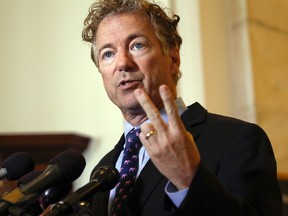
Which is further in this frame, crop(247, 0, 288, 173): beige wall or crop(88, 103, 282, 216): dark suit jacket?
crop(247, 0, 288, 173): beige wall

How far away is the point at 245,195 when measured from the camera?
1513 millimetres

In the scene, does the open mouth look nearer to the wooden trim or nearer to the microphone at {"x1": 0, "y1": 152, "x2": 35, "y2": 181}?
the microphone at {"x1": 0, "y1": 152, "x2": 35, "y2": 181}

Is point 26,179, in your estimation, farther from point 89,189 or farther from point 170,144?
point 170,144

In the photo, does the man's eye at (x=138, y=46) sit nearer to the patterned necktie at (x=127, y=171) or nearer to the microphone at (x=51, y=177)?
the patterned necktie at (x=127, y=171)

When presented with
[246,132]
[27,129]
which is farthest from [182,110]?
[27,129]

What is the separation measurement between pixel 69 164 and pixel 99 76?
2.55 meters

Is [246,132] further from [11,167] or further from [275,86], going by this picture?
[275,86]

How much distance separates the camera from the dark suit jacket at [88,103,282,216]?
4.31ft

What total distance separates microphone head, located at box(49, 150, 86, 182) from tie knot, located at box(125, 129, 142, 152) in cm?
35

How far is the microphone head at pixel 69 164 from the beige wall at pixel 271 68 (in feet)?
7.66

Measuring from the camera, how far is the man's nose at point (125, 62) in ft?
6.19

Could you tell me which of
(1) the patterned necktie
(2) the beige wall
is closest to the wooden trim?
(2) the beige wall

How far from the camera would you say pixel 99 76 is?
4.04 meters

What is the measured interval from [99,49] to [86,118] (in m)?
2.06
